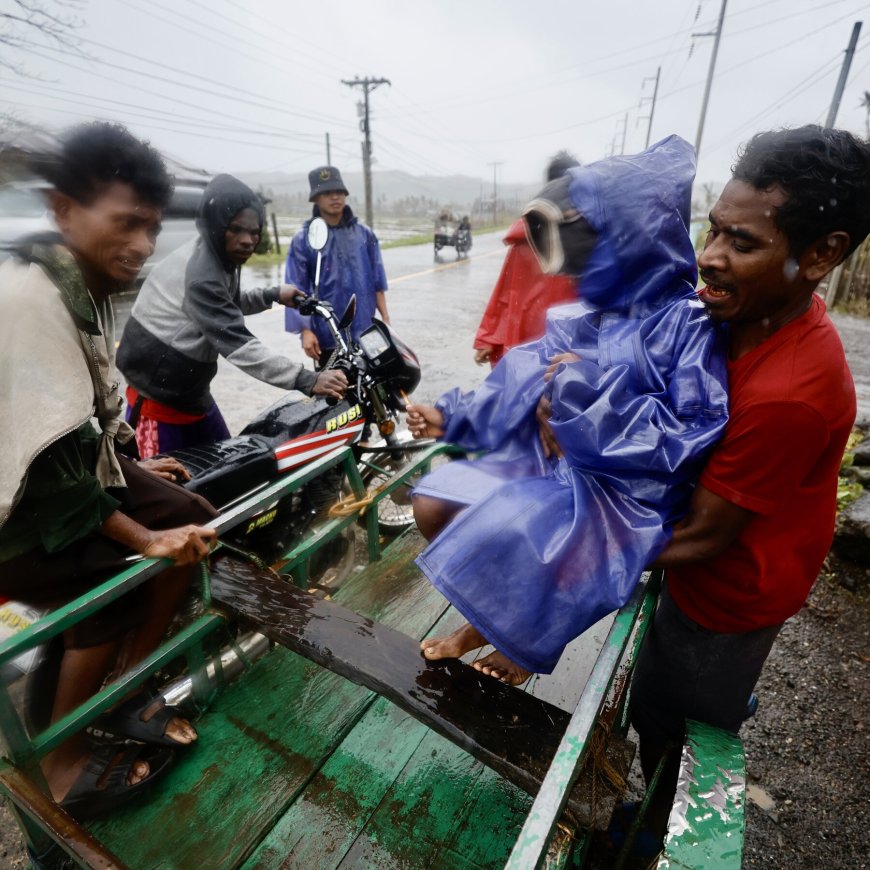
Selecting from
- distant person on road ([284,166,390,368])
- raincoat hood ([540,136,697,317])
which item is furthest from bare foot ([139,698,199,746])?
distant person on road ([284,166,390,368])

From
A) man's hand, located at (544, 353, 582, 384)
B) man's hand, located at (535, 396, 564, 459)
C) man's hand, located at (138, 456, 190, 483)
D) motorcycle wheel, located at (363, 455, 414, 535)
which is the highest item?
man's hand, located at (544, 353, 582, 384)

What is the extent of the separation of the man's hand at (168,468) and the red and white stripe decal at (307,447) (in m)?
0.42

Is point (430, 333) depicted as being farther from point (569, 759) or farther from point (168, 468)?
point (569, 759)

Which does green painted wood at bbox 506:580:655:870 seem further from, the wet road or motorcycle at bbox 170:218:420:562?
the wet road

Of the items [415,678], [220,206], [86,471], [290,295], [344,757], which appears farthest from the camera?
[290,295]

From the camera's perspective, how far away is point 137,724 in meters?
1.61

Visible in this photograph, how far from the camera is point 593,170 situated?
4.82 ft

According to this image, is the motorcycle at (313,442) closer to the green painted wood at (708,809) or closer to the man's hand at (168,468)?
the man's hand at (168,468)

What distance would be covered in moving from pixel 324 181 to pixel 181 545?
3.50 meters

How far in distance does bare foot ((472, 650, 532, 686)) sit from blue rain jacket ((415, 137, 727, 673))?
0.25 metres

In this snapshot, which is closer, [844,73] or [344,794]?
[344,794]

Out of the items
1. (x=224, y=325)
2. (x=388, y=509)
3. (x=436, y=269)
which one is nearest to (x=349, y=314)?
(x=224, y=325)

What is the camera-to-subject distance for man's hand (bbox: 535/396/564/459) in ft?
5.07

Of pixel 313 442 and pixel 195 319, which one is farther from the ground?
pixel 195 319
